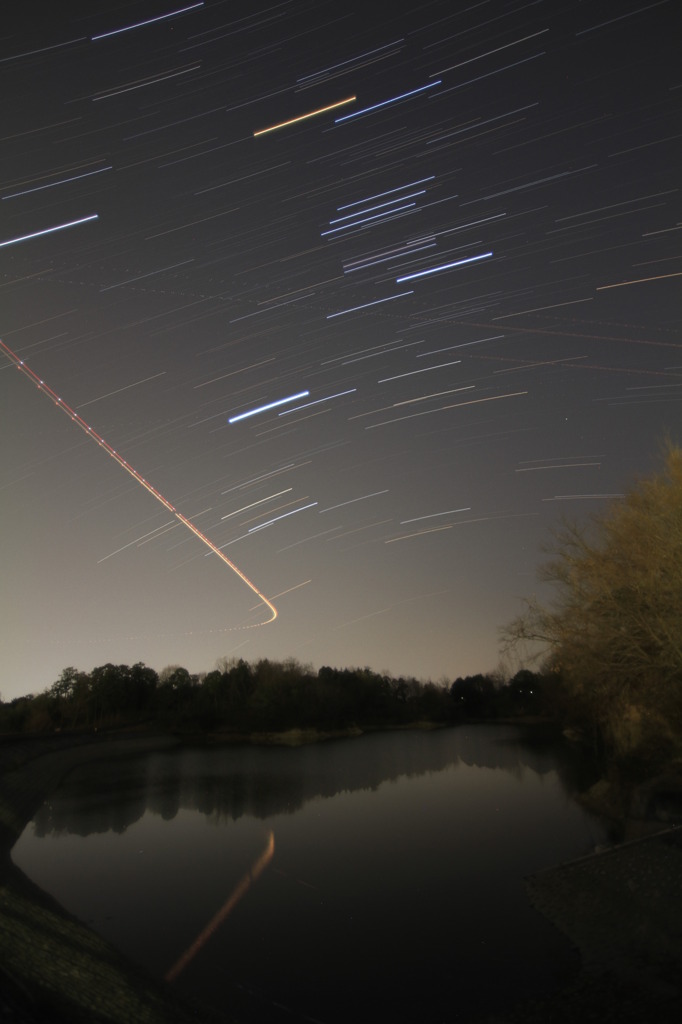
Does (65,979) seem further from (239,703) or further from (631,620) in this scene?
(239,703)

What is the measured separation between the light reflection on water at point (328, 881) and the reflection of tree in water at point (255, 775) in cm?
26

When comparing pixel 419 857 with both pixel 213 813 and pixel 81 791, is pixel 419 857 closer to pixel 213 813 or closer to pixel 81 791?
pixel 213 813

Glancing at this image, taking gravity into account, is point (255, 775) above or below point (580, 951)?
above

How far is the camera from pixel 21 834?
77.4 feet

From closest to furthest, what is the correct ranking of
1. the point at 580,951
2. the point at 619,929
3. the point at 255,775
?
1. the point at 580,951
2. the point at 619,929
3. the point at 255,775

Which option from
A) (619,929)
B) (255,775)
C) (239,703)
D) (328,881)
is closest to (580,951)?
(619,929)

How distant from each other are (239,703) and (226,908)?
3017 inches

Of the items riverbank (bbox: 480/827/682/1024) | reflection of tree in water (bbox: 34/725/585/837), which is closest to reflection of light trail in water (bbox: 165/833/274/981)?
riverbank (bbox: 480/827/682/1024)

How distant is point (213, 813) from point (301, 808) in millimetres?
3890

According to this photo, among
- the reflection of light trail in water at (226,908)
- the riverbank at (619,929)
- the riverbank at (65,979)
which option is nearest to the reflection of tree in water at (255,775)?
the reflection of light trail in water at (226,908)

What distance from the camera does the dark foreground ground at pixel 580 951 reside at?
24.6 feet

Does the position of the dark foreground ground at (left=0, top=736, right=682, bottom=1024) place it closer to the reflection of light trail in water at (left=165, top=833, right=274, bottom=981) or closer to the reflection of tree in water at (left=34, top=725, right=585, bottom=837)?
the reflection of light trail in water at (left=165, top=833, right=274, bottom=981)

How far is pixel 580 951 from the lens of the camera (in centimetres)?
1074

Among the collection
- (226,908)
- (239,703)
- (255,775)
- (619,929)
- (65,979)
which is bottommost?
(226,908)
